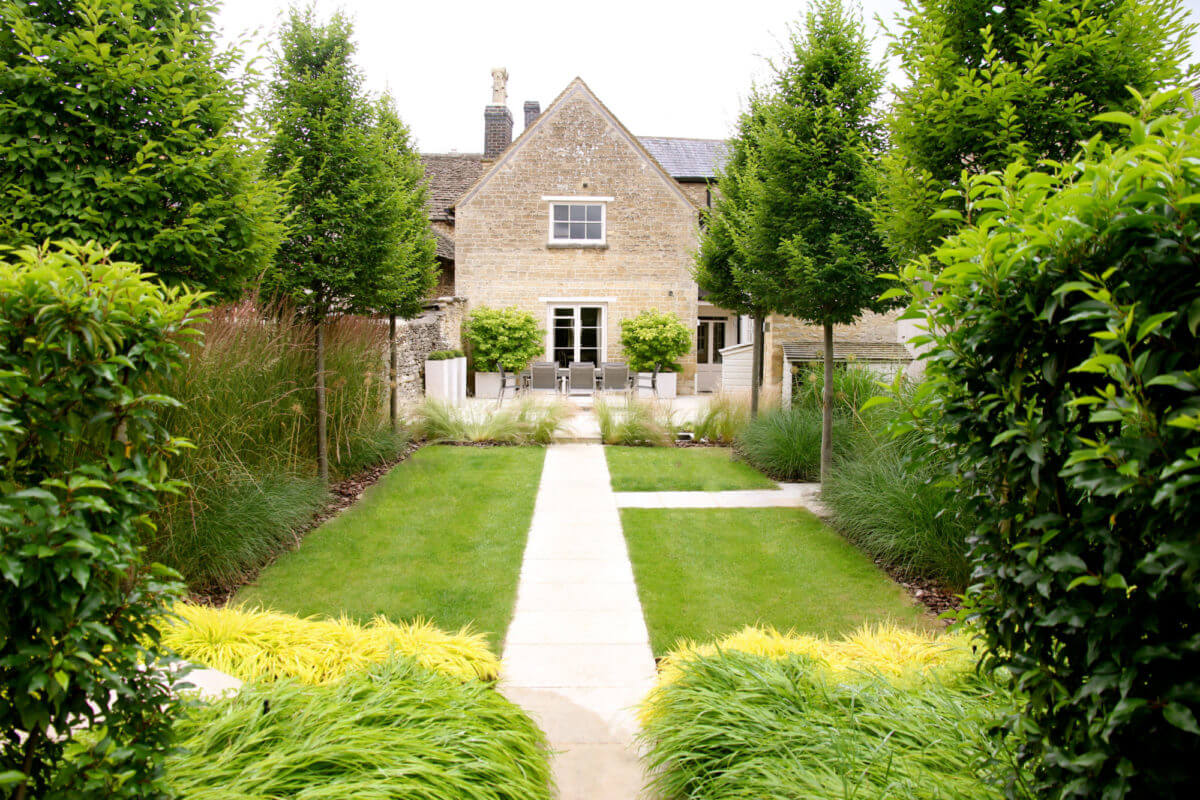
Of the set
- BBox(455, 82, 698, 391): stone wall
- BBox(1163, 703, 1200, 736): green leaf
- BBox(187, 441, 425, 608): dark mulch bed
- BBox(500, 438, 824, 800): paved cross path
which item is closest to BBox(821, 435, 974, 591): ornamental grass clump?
BBox(500, 438, 824, 800): paved cross path

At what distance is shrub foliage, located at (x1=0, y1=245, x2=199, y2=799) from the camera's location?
5.26 feet

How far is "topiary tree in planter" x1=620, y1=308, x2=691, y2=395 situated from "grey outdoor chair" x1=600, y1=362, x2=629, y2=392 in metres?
0.74

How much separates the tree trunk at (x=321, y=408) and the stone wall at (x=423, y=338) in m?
5.92

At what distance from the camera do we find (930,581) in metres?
5.59

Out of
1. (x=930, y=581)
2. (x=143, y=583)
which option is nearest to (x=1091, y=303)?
(x=143, y=583)

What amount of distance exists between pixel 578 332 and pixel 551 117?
19.9 ft

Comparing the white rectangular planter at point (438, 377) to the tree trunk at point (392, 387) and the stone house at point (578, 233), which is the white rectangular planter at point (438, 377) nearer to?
the tree trunk at point (392, 387)

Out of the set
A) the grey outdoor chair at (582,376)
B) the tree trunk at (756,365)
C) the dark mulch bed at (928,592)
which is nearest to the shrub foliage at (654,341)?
the grey outdoor chair at (582,376)

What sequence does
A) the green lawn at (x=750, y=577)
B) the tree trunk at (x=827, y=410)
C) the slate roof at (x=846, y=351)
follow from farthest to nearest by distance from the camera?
1. the slate roof at (x=846, y=351)
2. the tree trunk at (x=827, y=410)
3. the green lawn at (x=750, y=577)

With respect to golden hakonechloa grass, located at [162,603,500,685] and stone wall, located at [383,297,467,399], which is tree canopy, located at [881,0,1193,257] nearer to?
golden hakonechloa grass, located at [162,603,500,685]

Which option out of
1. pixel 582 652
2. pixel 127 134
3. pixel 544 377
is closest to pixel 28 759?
pixel 582 652

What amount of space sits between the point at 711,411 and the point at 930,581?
7297mm

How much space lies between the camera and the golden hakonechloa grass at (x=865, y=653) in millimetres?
3293

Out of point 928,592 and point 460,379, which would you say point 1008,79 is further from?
point 460,379
